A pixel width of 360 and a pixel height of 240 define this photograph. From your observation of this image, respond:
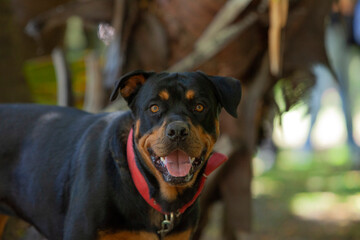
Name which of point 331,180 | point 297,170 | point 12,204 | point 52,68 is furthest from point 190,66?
point 297,170

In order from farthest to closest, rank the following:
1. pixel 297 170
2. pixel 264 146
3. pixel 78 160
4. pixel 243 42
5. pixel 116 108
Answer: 1. pixel 297 170
2. pixel 264 146
3. pixel 243 42
4. pixel 116 108
5. pixel 78 160

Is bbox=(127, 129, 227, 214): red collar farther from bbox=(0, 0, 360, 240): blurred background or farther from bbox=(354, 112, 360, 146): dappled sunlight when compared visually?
bbox=(354, 112, 360, 146): dappled sunlight

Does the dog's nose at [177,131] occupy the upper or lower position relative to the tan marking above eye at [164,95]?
lower

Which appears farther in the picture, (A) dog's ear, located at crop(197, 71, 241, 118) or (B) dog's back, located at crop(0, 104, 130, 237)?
(B) dog's back, located at crop(0, 104, 130, 237)

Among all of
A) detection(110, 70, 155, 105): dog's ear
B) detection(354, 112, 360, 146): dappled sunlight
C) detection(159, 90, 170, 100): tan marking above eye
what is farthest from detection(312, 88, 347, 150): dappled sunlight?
detection(159, 90, 170, 100): tan marking above eye

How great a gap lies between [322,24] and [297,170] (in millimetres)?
7364

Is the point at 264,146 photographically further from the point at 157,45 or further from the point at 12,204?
the point at 12,204

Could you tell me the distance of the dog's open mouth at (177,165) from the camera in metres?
3.02

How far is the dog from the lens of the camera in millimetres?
3078

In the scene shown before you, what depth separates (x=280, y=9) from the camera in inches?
208

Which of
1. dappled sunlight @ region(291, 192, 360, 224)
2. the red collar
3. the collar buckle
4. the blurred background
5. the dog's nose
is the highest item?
the blurred background

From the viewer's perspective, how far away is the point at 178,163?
3.11 m

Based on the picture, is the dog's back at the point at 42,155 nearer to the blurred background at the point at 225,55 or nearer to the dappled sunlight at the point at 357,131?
the blurred background at the point at 225,55

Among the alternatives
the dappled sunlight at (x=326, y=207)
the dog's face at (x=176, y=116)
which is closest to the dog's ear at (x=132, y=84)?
the dog's face at (x=176, y=116)
